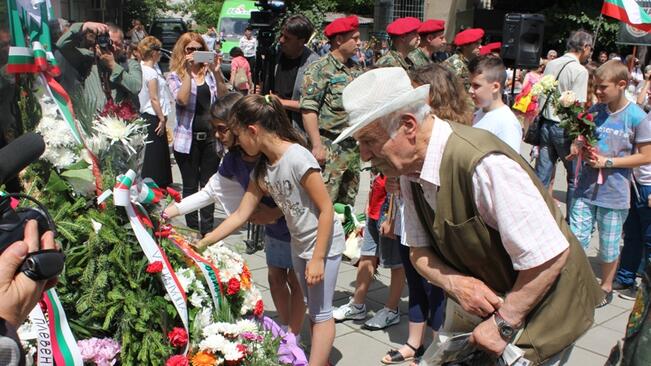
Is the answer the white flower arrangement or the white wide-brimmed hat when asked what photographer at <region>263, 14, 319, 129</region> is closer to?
the white flower arrangement

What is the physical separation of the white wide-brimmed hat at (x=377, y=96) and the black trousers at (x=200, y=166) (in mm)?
4441

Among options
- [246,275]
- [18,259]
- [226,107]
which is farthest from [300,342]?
[18,259]

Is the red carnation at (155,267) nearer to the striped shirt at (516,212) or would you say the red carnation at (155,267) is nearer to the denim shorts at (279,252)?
the denim shorts at (279,252)

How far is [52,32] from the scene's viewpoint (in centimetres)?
309

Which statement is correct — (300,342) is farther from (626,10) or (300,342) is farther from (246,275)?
(626,10)

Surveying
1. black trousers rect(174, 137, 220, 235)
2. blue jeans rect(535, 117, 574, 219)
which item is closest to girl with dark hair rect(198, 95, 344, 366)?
black trousers rect(174, 137, 220, 235)

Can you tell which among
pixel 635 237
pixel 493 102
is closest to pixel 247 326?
pixel 493 102

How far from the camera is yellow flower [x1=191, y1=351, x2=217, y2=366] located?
296cm

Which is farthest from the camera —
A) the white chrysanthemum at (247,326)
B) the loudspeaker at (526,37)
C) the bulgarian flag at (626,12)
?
the loudspeaker at (526,37)

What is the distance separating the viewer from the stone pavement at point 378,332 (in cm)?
442

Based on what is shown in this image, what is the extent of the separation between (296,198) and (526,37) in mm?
9826

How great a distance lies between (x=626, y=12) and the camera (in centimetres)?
947

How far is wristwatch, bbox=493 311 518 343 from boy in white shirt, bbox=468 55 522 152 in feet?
7.13

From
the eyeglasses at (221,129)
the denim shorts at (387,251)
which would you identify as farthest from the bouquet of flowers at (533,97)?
the eyeglasses at (221,129)
